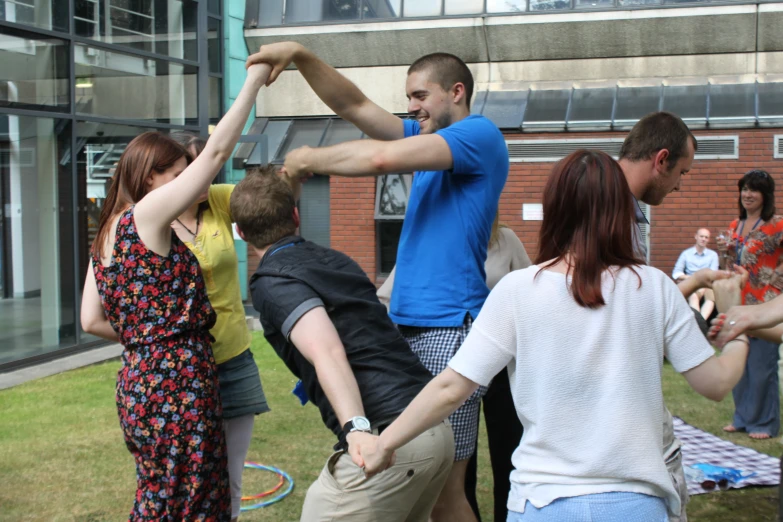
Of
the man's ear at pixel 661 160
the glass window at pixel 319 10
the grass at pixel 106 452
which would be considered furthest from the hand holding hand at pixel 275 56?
the glass window at pixel 319 10

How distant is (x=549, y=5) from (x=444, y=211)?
434 inches

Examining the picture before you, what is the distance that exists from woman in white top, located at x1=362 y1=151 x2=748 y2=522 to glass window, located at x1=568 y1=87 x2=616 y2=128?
10937 millimetres

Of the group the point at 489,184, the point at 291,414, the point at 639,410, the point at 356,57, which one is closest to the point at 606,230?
the point at 639,410

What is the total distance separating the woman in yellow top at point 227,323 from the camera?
11.8ft

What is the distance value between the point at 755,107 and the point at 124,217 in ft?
37.6

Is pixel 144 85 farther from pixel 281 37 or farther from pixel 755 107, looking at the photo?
pixel 755 107

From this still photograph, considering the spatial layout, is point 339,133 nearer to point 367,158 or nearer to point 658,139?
point 658,139

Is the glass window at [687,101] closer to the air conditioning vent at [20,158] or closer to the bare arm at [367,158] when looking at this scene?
the air conditioning vent at [20,158]

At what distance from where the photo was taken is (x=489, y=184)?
299 centimetres

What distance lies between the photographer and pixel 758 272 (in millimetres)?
5988

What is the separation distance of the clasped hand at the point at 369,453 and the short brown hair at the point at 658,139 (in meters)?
1.47

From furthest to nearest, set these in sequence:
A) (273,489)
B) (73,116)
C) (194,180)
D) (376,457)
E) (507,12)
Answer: (507,12) < (73,116) < (273,489) < (194,180) < (376,457)

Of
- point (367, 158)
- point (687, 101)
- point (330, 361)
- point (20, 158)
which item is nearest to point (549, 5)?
point (687, 101)

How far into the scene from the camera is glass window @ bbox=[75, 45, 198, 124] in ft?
33.8
